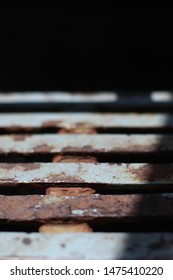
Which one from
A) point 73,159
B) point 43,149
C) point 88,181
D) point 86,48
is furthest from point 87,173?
point 86,48

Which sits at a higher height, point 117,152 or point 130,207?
point 117,152

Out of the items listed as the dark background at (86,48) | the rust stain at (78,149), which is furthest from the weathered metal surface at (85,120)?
the dark background at (86,48)

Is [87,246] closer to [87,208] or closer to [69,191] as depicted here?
[87,208]

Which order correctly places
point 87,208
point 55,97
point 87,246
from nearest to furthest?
1. point 87,246
2. point 87,208
3. point 55,97

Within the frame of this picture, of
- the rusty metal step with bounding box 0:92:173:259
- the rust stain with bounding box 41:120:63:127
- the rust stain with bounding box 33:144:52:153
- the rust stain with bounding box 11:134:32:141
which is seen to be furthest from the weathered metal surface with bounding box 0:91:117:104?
the rust stain with bounding box 33:144:52:153

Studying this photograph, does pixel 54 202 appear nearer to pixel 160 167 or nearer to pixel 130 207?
pixel 130 207
